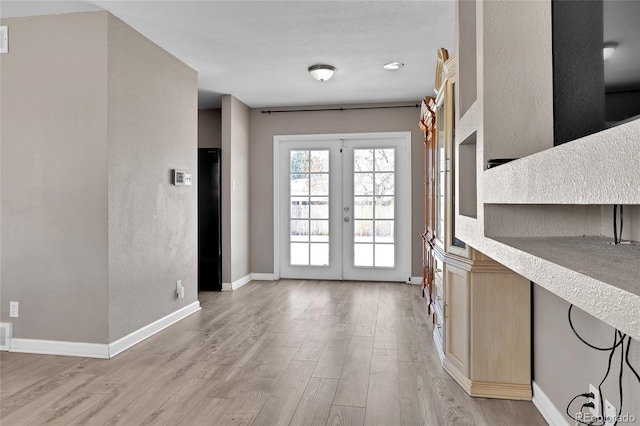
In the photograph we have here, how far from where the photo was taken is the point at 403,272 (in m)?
5.66

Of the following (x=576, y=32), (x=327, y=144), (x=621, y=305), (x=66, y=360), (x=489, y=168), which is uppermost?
(x=327, y=144)

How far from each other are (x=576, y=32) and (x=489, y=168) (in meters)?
0.43

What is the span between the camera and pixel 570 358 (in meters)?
1.77

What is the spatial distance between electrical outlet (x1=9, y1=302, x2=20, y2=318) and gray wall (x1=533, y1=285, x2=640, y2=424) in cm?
359

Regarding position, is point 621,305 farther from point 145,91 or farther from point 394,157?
point 394,157

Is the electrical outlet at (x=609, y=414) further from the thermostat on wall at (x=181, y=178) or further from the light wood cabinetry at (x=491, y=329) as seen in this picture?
the thermostat on wall at (x=181, y=178)

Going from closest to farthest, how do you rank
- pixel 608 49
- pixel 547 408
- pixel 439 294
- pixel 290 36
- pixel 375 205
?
pixel 608 49 < pixel 547 408 < pixel 439 294 < pixel 290 36 < pixel 375 205

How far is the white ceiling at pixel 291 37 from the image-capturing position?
2865mm

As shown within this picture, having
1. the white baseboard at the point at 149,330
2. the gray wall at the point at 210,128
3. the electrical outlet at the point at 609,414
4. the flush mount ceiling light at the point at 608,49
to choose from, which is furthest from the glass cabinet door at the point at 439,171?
the gray wall at the point at 210,128

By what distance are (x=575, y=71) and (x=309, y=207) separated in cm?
486

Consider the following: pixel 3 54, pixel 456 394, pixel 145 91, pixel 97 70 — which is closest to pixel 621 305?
pixel 456 394

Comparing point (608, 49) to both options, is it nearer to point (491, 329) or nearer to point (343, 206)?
point (491, 329)

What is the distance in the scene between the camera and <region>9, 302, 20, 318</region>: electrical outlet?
3045mm

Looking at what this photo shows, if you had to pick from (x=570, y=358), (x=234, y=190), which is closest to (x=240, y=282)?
(x=234, y=190)
